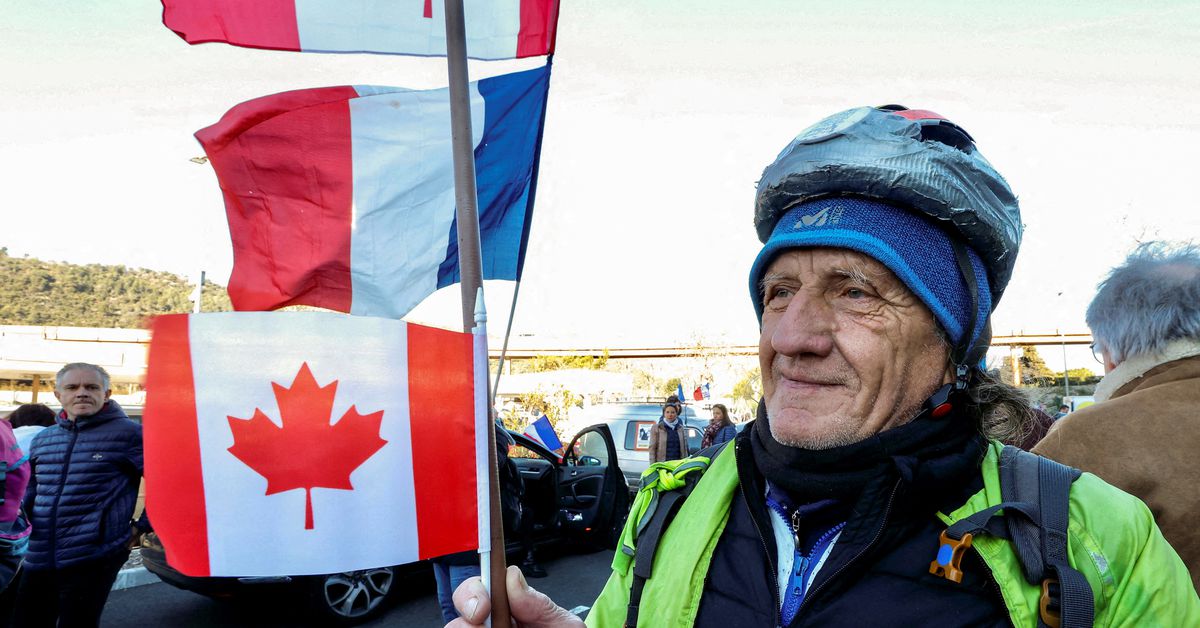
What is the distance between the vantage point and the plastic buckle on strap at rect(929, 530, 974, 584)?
114 centimetres

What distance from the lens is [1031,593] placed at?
1.10 m

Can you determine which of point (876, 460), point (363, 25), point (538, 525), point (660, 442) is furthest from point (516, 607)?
point (660, 442)

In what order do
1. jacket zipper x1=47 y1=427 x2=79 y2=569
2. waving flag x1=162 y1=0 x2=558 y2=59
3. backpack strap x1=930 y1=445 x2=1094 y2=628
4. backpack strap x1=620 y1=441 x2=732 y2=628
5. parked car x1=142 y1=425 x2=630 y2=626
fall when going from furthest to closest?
parked car x1=142 y1=425 x2=630 y2=626 → jacket zipper x1=47 y1=427 x2=79 y2=569 → waving flag x1=162 y1=0 x2=558 y2=59 → backpack strap x1=620 y1=441 x2=732 y2=628 → backpack strap x1=930 y1=445 x2=1094 y2=628

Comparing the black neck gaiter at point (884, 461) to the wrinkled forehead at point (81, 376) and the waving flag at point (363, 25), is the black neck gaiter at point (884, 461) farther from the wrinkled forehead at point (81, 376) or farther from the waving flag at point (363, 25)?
the wrinkled forehead at point (81, 376)

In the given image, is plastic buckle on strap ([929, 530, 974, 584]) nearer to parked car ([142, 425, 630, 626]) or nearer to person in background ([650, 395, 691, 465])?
parked car ([142, 425, 630, 626])

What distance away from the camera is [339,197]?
83.9 inches

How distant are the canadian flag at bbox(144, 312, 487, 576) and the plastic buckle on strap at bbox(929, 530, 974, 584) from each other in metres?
0.81

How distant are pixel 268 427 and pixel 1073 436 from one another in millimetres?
1932

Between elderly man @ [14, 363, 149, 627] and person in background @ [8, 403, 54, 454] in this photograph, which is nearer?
elderly man @ [14, 363, 149, 627]

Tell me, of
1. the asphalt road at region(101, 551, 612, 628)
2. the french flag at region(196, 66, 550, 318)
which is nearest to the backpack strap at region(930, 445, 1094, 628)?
the french flag at region(196, 66, 550, 318)

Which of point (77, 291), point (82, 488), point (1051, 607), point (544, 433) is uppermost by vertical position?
point (77, 291)

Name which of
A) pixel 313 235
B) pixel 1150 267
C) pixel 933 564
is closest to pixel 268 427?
pixel 313 235

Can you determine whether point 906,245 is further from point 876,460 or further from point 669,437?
point 669,437

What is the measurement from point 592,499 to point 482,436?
26.1ft
